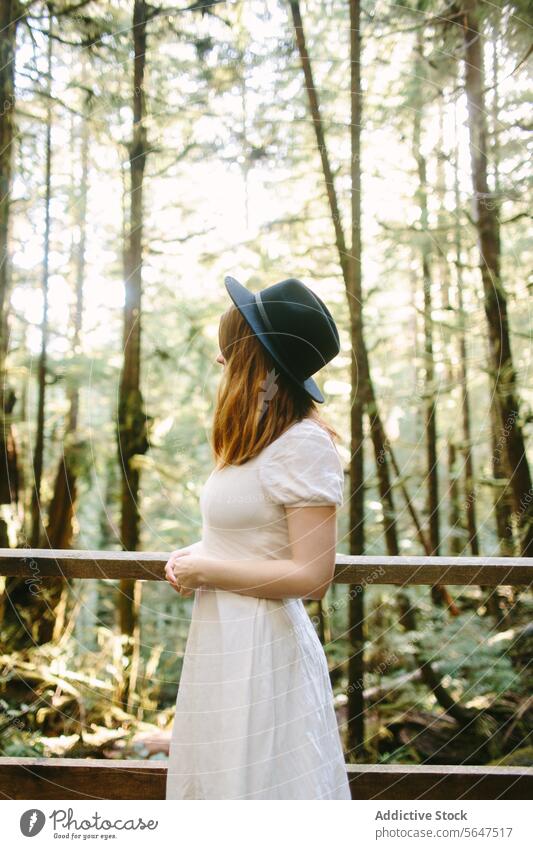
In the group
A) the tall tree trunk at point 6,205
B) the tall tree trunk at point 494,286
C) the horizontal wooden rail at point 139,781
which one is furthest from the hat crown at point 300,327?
the tall tree trunk at point 6,205

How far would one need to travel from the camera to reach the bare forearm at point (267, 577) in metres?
1.02

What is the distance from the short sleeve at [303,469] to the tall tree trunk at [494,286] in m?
1.27

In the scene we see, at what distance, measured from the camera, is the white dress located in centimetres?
108

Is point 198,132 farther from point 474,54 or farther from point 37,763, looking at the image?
point 37,763

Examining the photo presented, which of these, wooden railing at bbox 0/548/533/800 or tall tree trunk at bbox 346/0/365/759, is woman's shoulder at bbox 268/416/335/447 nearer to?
wooden railing at bbox 0/548/533/800

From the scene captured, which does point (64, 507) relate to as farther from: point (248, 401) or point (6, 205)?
point (248, 401)

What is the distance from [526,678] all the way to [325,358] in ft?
6.89

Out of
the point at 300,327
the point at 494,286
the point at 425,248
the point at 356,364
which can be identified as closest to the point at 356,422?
the point at 356,364

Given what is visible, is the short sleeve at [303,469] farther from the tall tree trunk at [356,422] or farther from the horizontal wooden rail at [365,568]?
the tall tree trunk at [356,422]

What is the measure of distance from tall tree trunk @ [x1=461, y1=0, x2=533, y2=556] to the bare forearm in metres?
1.35

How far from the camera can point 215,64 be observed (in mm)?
2252

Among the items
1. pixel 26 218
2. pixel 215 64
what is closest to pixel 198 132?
pixel 215 64

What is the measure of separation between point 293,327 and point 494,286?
134 centimetres

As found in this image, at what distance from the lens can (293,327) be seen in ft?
3.67
